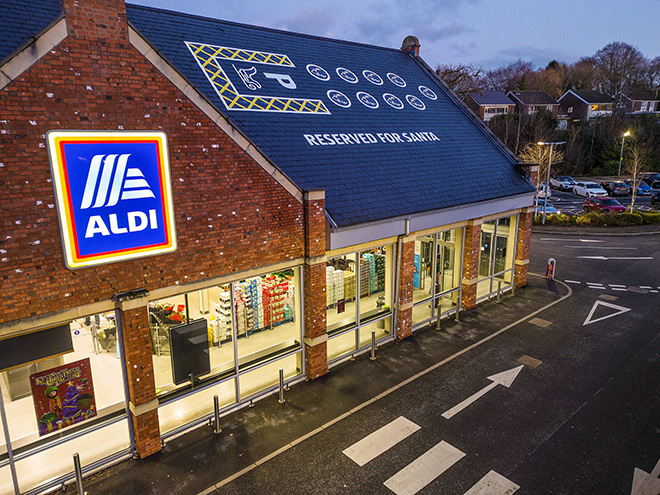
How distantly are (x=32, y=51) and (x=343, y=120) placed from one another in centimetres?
1060

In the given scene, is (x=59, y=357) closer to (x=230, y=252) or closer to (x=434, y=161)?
(x=230, y=252)

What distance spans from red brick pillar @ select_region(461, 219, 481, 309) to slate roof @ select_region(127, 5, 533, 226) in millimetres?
1207

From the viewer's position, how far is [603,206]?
3703cm

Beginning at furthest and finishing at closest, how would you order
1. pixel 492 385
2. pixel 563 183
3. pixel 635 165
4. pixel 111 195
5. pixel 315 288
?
pixel 563 183 < pixel 635 165 < pixel 492 385 < pixel 315 288 < pixel 111 195

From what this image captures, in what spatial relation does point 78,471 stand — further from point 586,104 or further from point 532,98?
point 586,104

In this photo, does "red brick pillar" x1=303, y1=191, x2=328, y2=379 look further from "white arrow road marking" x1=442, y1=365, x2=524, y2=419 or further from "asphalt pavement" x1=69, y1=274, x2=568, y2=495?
"white arrow road marking" x1=442, y1=365, x2=524, y2=419

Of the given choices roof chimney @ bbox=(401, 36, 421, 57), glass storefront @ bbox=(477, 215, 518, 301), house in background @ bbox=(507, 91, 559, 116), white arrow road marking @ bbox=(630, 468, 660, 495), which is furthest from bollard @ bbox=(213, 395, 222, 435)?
house in background @ bbox=(507, 91, 559, 116)

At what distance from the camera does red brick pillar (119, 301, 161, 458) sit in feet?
28.2

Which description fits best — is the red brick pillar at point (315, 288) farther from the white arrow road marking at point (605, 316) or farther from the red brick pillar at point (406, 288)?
the white arrow road marking at point (605, 316)

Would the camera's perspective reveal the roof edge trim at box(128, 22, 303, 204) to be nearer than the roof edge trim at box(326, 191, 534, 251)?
Yes

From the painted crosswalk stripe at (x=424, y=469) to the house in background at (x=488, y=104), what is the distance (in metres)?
68.3

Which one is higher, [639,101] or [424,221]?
[639,101]

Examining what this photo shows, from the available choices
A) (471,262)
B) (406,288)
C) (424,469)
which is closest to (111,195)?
(424,469)

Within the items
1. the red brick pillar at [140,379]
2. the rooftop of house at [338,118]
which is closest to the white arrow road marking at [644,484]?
the rooftop of house at [338,118]
